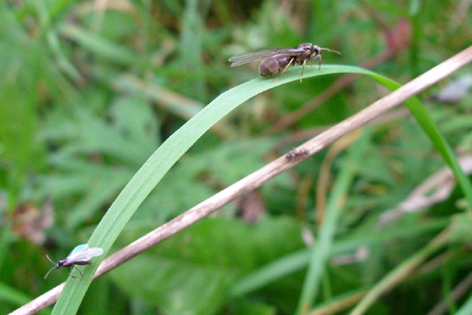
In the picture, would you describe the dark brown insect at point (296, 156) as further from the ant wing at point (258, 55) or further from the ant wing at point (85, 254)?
the ant wing at point (85, 254)

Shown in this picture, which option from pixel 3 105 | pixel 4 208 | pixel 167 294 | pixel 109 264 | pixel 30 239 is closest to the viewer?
pixel 109 264

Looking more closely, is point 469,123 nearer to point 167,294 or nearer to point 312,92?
point 312,92

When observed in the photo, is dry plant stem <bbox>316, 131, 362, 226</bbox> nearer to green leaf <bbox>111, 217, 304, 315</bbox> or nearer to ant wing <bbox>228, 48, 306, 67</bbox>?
green leaf <bbox>111, 217, 304, 315</bbox>

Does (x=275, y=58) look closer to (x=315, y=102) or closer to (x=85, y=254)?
(x=85, y=254)

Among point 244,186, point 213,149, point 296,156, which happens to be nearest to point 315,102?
point 213,149

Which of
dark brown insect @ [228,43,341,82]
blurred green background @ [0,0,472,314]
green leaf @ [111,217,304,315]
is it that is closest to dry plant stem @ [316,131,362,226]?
blurred green background @ [0,0,472,314]

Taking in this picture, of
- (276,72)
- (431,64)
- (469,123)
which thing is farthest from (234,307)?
(431,64)
